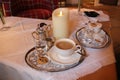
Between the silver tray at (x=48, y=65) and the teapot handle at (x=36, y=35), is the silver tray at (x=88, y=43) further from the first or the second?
the teapot handle at (x=36, y=35)

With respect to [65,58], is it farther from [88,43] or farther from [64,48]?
[88,43]

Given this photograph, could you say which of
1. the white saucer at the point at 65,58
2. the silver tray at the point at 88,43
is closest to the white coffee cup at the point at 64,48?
the white saucer at the point at 65,58

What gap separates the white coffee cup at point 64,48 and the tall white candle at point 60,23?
4.1 inches

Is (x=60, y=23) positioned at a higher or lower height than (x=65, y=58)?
higher

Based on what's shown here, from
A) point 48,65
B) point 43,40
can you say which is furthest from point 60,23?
point 48,65

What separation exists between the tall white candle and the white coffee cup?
0.34ft

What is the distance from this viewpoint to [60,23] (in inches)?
44.2

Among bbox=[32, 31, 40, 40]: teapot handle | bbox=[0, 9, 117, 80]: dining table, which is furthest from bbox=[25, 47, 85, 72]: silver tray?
bbox=[32, 31, 40, 40]: teapot handle

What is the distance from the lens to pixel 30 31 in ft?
4.20

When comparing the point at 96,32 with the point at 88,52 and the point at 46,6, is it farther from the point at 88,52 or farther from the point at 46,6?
the point at 46,6

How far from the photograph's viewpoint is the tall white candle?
111cm

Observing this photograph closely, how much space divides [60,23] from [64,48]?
18 centimetres

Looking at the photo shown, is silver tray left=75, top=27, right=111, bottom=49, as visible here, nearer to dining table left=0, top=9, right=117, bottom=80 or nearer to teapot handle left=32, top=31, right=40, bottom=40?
dining table left=0, top=9, right=117, bottom=80

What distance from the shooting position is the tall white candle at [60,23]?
3.65 ft
